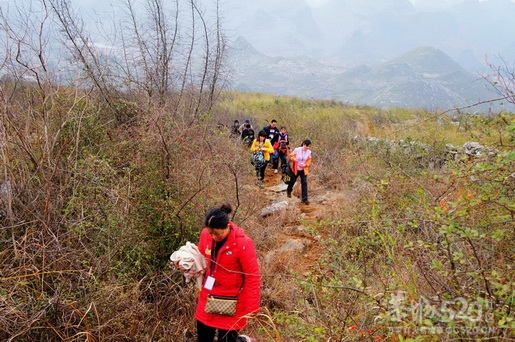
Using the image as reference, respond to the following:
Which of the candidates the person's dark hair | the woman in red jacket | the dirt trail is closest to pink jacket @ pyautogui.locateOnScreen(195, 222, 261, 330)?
the woman in red jacket

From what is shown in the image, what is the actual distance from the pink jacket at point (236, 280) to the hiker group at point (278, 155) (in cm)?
389

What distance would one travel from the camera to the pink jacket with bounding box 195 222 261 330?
2.68 metres

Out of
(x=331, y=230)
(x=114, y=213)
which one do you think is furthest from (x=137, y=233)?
(x=331, y=230)

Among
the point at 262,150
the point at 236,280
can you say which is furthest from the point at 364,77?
the point at 236,280

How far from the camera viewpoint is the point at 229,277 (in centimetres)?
273

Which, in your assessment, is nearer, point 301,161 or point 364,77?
point 301,161

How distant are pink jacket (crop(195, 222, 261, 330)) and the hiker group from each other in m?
3.89

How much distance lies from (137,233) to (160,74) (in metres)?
4.15

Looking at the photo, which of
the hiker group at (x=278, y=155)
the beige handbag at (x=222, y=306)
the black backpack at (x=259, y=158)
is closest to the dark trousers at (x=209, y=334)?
the beige handbag at (x=222, y=306)

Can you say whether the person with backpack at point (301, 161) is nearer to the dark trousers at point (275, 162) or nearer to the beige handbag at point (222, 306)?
the dark trousers at point (275, 162)

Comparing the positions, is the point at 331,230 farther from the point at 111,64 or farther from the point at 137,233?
the point at 111,64

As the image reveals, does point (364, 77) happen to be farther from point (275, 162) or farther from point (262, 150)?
point (262, 150)

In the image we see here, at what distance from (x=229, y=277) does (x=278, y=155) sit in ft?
23.7

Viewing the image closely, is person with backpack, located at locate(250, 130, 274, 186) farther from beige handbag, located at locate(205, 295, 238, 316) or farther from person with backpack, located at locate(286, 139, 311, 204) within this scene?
beige handbag, located at locate(205, 295, 238, 316)
